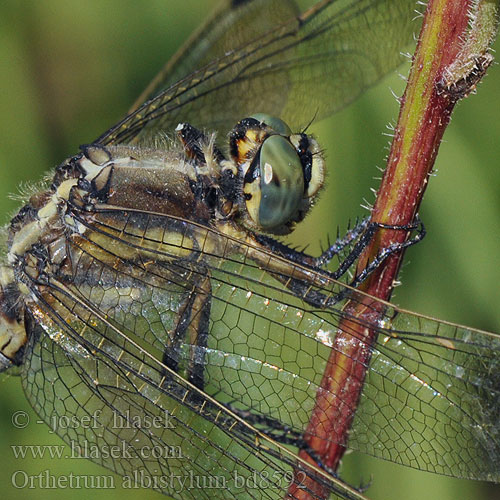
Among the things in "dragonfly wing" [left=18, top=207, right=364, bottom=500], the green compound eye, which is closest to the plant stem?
"dragonfly wing" [left=18, top=207, right=364, bottom=500]

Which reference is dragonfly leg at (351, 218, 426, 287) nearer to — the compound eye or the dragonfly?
the dragonfly

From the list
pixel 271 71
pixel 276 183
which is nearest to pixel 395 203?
pixel 276 183

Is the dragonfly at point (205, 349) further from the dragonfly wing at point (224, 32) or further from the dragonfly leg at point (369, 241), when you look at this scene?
the dragonfly wing at point (224, 32)

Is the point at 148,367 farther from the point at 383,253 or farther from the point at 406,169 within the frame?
the point at 406,169

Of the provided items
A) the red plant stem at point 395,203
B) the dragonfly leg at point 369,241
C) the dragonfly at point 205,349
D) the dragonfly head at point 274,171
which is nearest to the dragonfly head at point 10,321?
the dragonfly at point 205,349

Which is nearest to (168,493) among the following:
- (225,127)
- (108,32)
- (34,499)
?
(34,499)

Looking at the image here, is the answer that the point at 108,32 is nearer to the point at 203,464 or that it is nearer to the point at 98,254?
the point at 98,254
